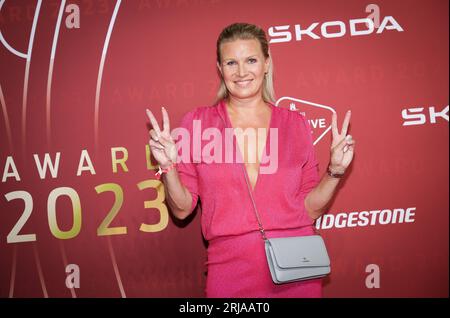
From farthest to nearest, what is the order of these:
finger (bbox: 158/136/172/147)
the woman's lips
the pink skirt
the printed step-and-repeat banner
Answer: the printed step-and-repeat banner
the woman's lips
the pink skirt
finger (bbox: 158/136/172/147)

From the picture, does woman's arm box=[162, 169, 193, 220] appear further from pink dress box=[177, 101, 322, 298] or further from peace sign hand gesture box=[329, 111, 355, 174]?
peace sign hand gesture box=[329, 111, 355, 174]

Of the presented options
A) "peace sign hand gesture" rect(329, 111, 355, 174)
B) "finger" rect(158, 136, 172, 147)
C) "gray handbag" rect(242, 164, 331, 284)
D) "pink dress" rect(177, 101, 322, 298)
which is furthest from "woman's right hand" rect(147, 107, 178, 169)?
"peace sign hand gesture" rect(329, 111, 355, 174)

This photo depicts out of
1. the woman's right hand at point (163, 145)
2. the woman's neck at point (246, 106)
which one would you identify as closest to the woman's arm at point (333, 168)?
the woman's neck at point (246, 106)

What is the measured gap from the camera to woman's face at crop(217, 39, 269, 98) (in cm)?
205

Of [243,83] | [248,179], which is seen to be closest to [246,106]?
[243,83]

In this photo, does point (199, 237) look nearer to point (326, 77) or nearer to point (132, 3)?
point (326, 77)

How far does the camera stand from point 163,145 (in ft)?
5.98

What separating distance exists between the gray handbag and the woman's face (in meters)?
0.40

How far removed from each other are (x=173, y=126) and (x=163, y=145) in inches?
26.2

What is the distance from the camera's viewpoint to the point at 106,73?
2.45 metres

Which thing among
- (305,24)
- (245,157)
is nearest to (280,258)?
(245,157)

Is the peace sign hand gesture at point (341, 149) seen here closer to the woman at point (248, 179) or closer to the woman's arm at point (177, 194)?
the woman at point (248, 179)

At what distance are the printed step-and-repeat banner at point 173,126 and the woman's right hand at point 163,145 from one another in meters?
0.65

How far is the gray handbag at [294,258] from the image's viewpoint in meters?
1.86
